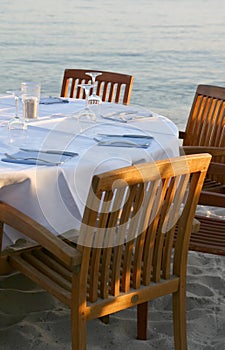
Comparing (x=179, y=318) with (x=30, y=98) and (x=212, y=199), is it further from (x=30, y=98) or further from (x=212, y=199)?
(x=30, y=98)

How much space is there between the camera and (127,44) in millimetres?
12500

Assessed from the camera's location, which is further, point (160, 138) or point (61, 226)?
point (160, 138)

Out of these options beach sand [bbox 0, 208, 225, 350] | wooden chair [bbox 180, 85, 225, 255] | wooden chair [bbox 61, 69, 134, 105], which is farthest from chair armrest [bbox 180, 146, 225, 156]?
wooden chair [bbox 61, 69, 134, 105]

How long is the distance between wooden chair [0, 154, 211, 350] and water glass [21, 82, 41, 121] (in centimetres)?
66

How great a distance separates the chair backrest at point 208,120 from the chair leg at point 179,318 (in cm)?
117

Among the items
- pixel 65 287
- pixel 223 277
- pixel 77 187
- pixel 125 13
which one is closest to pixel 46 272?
pixel 65 287

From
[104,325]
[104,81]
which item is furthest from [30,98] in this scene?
[104,81]

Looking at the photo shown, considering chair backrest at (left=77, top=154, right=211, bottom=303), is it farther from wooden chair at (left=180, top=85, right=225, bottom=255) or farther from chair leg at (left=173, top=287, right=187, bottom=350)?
wooden chair at (left=180, top=85, right=225, bottom=255)

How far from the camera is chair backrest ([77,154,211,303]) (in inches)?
70.7

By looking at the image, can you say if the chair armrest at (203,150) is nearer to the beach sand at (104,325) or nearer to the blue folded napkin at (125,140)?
the blue folded napkin at (125,140)

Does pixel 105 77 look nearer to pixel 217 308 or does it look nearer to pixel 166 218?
pixel 217 308

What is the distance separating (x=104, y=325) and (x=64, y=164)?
2.46 feet

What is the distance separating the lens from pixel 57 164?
2.11 m

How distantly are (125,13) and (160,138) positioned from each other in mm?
14114
